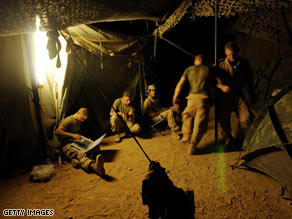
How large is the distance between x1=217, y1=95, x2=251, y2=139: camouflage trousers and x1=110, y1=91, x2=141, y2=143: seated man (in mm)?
2463

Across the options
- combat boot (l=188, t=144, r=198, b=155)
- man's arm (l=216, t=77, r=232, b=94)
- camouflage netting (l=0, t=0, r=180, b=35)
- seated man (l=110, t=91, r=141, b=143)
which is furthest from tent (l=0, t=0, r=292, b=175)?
combat boot (l=188, t=144, r=198, b=155)

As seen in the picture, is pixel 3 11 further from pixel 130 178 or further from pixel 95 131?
pixel 95 131

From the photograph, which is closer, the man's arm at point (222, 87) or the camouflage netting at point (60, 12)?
the camouflage netting at point (60, 12)

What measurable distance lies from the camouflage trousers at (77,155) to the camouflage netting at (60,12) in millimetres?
2773

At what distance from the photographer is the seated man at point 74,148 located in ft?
12.3

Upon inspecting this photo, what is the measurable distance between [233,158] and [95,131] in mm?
3894

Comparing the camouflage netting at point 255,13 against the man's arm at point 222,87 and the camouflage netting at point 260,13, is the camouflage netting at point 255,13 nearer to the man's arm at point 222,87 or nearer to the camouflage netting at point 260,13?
the camouflage netting at point 260,13

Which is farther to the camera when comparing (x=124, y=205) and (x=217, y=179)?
(x=217, y=179)

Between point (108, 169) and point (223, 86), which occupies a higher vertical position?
point (223, 86)

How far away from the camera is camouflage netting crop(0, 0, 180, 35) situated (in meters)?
1.40

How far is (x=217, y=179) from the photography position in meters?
3.27

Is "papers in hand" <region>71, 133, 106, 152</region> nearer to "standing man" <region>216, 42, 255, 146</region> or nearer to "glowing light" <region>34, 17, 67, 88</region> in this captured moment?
"glowing light" <region>34, 17, 67, 88</region>

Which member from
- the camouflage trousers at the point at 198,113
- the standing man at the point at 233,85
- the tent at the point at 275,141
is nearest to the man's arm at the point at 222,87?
the standing man at the point at 233,85

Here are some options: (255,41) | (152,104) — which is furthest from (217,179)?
(255,41)
